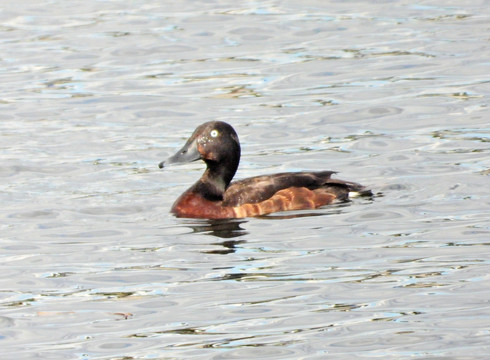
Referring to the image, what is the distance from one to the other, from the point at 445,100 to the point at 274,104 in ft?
6.79

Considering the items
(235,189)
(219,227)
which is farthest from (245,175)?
(219,227)

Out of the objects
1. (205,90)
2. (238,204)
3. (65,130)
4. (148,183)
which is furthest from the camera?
(205,90)

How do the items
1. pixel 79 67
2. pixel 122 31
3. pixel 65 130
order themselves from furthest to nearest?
pixel 122 31 < pixel 79 67 < pixel 65 130

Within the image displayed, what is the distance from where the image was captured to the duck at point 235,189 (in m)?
11.7

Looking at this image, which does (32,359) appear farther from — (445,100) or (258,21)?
(258,21)

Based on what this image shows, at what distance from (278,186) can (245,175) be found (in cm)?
174

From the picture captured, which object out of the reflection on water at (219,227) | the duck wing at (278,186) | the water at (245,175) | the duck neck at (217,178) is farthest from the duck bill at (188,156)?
the reflection on water at (219,227)

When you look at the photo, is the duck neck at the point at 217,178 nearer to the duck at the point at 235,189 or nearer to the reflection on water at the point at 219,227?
the duck at the point at 235,189

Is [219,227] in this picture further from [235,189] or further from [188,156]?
[188,156]

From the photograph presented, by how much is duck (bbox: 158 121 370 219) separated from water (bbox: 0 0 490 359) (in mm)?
217

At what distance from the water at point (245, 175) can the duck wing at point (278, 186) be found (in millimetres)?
205

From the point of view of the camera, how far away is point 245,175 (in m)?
13.4

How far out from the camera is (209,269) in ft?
31.2

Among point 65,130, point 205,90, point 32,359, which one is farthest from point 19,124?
point 32,359
